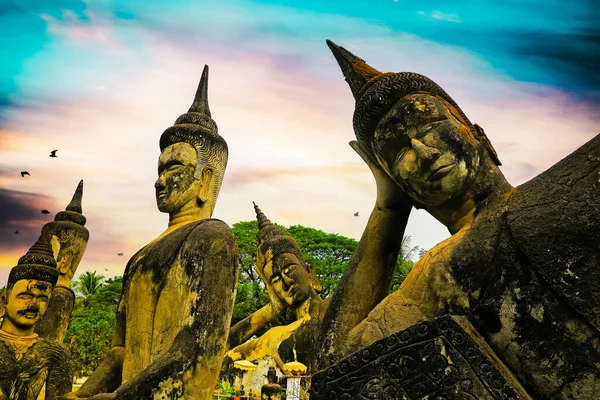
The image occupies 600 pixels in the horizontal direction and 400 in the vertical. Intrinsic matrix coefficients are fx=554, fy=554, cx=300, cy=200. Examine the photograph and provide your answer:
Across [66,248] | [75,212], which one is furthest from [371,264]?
[75,212]

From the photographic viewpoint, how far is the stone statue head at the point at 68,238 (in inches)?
505

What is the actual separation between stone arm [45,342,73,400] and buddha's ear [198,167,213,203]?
397cm

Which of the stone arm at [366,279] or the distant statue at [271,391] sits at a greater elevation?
the distant statue at [271,391]

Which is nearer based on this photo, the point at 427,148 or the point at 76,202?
the point at 427,148

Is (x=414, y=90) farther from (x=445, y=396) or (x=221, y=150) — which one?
(x=221, y=150)

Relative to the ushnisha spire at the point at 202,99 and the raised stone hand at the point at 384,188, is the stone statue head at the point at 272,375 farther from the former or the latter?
the raised stone hand at the point at 384,188

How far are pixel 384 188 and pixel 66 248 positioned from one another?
10887 millimetres

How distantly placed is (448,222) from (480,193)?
314 millimetres

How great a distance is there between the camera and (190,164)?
18.3ft

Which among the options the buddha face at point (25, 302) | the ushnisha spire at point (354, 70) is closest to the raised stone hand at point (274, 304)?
the buddha face at point (25, 302)

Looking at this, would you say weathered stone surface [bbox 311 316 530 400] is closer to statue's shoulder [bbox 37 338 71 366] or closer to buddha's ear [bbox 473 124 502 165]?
buddha's ear [bbox 473 124 502 165]

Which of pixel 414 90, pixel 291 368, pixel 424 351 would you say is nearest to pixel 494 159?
pixel 414 90

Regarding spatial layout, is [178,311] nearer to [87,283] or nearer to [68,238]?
[68,238]

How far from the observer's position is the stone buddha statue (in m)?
4.13
